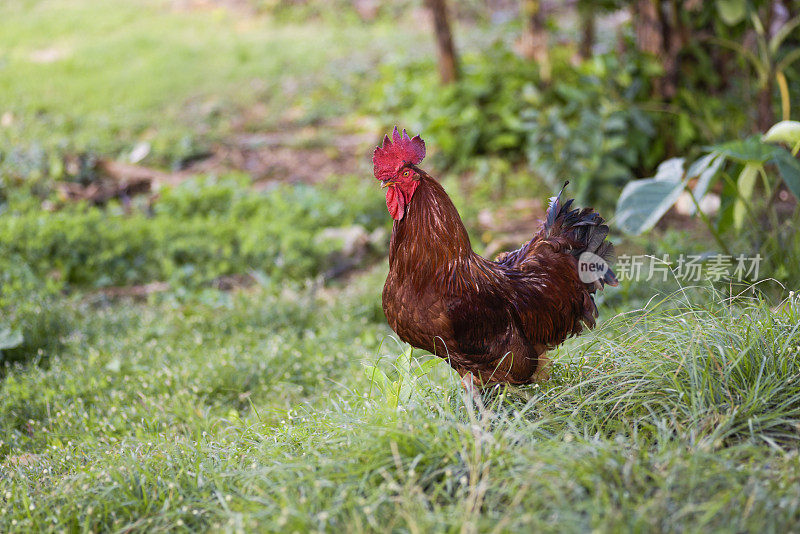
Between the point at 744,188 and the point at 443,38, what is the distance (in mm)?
4410

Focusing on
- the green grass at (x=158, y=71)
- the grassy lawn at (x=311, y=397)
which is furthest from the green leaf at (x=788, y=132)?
the green grass at (x=158, y=71)

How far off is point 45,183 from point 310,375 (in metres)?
4.43

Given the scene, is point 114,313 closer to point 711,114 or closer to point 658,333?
point 658,333

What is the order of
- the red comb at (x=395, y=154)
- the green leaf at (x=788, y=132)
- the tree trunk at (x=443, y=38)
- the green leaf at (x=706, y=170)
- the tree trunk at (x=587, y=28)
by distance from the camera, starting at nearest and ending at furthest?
1. the red comb at (x=395, y=154)
2. the green leaf at (x=788, y=132)
3. the green leaf at (x=706, y=170)
4. the tree trunk at (x=587, y=28)
5. the tree trunk at (x=443, y=38)

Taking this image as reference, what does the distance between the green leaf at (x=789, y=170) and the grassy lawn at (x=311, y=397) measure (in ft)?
2.51

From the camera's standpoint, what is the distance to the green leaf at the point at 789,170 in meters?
3.56

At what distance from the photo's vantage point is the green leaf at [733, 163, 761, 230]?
12.7 ft

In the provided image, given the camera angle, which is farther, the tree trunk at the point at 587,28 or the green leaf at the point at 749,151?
the tree trunk at the point at 587,28

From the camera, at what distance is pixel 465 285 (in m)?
2.60

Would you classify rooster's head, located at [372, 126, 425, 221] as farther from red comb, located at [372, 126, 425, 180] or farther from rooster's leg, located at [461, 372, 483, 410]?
rooster's leg, located at [461, 372, 483, 410]

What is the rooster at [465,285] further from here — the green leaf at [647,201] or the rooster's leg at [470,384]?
the green leaf at [647,201]

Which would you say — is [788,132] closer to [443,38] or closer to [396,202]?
[396,202]

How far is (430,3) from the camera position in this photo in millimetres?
7488

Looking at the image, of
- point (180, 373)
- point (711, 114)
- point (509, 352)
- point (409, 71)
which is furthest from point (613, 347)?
point (409, 71)
